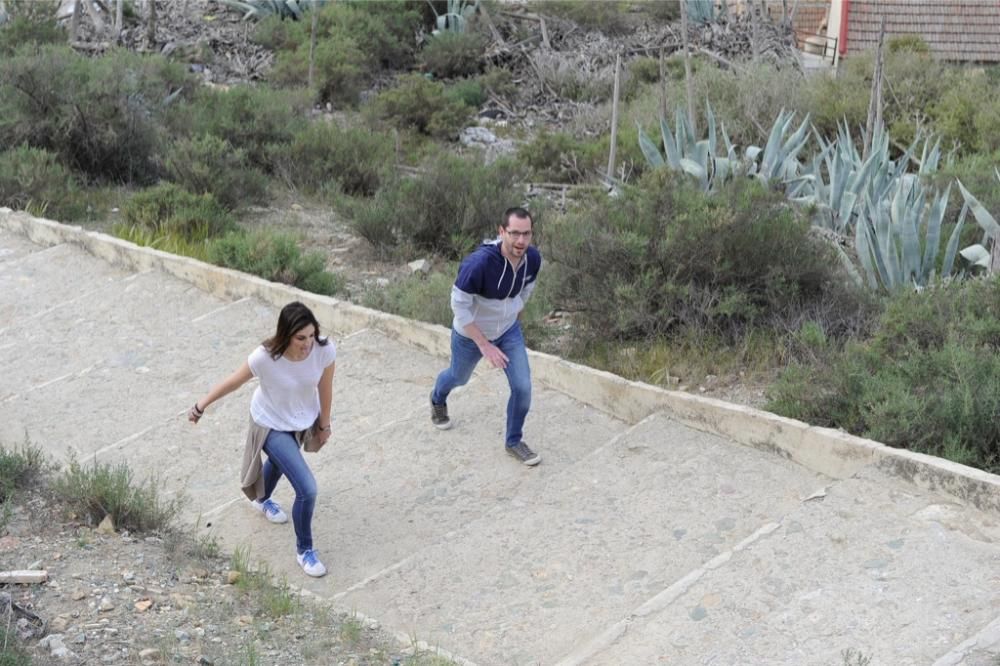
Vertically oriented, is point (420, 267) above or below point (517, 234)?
below

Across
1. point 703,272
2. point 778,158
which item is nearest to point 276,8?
point 778,158

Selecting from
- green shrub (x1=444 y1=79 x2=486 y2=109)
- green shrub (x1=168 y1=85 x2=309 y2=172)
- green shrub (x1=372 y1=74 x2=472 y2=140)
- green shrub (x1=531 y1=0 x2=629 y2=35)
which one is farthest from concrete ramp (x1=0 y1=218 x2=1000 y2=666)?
green shrub (x1=531 y1=0 x2=629 y2=35)

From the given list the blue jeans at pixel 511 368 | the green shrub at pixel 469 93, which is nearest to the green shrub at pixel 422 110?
the green shrub at pixel 469 93

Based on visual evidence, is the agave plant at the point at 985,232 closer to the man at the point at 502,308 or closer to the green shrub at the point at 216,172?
the man at the point at 502,308

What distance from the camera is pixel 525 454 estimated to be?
7383 millimetres

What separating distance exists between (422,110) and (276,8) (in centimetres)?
670

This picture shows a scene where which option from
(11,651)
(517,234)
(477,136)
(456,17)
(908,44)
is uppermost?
(517,234)

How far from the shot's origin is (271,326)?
32.6ft

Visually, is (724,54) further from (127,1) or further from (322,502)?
(322,502)

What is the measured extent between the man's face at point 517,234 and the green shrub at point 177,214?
6.09 meters

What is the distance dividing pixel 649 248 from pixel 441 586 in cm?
361

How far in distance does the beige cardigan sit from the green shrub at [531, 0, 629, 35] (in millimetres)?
18335

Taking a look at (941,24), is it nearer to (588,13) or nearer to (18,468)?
(588,13)

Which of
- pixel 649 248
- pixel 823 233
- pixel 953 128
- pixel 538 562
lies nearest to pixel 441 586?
pixel 538 562
